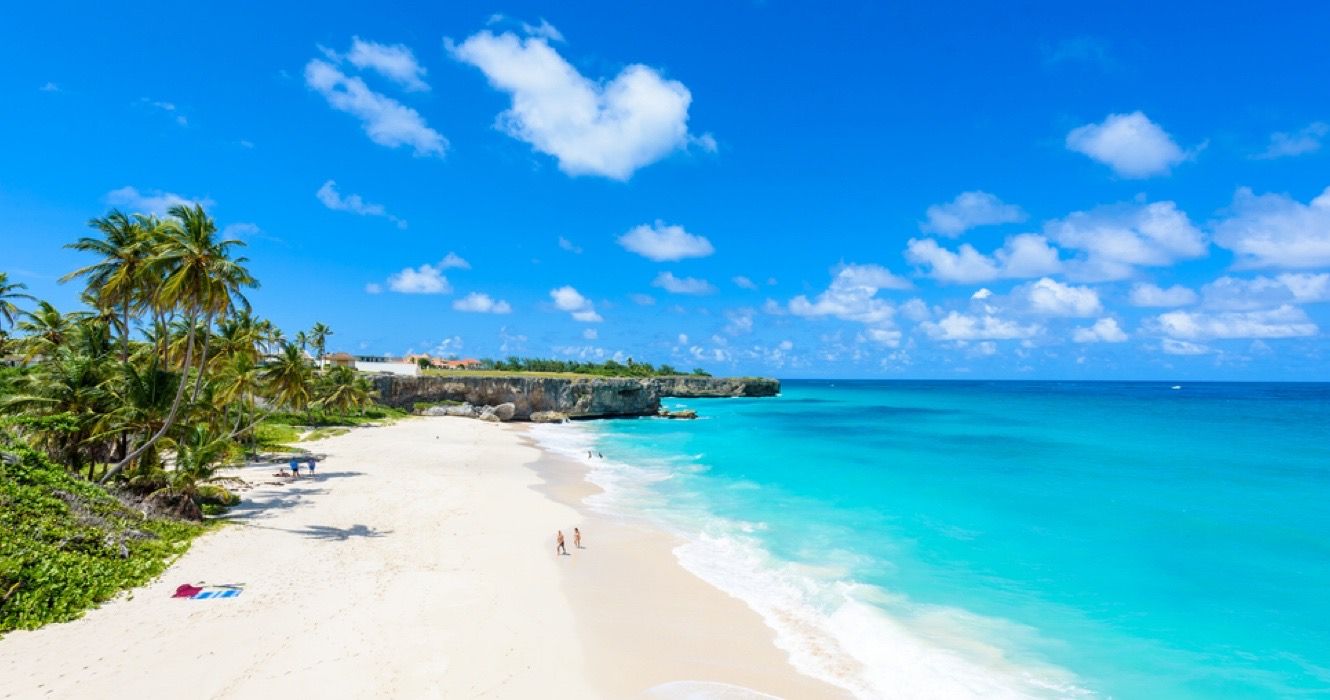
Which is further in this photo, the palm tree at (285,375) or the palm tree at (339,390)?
the palm tree at (339,390)

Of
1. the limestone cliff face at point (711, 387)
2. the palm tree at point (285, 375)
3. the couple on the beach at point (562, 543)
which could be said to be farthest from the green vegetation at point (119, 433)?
the limestone cliff face at point (711, 387)

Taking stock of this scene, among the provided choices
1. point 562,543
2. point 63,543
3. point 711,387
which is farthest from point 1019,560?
point 711,387

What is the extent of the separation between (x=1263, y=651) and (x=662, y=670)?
47.3 ft

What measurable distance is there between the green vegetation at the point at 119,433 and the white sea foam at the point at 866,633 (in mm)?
14947

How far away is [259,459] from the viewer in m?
32.7

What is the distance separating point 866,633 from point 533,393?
71.1 meters

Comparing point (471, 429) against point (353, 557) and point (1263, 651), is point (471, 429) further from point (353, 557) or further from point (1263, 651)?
point (1263, 651)

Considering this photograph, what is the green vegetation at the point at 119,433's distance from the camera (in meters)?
12.9

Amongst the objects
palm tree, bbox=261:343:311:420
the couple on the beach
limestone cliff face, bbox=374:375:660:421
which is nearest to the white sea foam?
the couple on the beach

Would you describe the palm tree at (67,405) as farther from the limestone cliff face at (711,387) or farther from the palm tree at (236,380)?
the limestone cliff face at (711,387)

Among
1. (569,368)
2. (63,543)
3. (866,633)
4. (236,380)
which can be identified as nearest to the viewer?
(63,543)

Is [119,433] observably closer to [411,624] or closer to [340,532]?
[340,532]

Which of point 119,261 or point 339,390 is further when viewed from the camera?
point 339,390

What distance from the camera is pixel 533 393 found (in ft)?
267
